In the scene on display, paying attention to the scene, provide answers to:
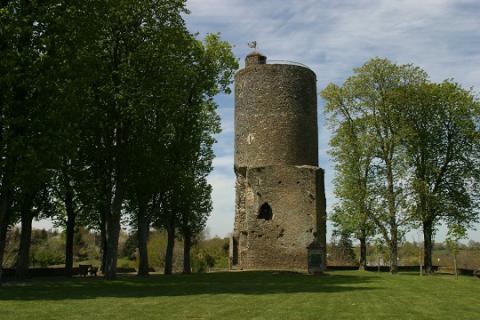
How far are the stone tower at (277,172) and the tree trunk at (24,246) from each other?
13.7m

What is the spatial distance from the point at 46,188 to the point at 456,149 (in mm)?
24343

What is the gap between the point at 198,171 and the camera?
109 feet

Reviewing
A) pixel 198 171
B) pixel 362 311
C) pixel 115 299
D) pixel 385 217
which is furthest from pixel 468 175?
pixel 115 299

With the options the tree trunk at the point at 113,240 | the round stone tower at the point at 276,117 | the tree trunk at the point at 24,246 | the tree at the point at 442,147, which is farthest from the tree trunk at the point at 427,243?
Answer: the tree trunk at the point at 24,246

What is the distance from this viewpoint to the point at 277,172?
110 ft

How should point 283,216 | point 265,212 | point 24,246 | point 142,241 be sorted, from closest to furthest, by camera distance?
1. point 24,246
2. point 142,241
3. point 283,216
4. point 265,212

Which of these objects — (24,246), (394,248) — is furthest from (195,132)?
(394,248)

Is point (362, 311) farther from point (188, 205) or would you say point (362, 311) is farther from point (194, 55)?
point (188, 205)

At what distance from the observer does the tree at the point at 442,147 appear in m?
32.5

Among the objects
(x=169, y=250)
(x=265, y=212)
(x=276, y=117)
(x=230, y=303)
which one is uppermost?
(x=276, y=117)

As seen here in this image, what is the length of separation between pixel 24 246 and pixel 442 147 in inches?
978

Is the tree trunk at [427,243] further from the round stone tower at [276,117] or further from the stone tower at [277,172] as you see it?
the round stone tower at [276,117]

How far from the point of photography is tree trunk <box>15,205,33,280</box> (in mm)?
23797

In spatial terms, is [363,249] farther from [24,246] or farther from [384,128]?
[24,246]
